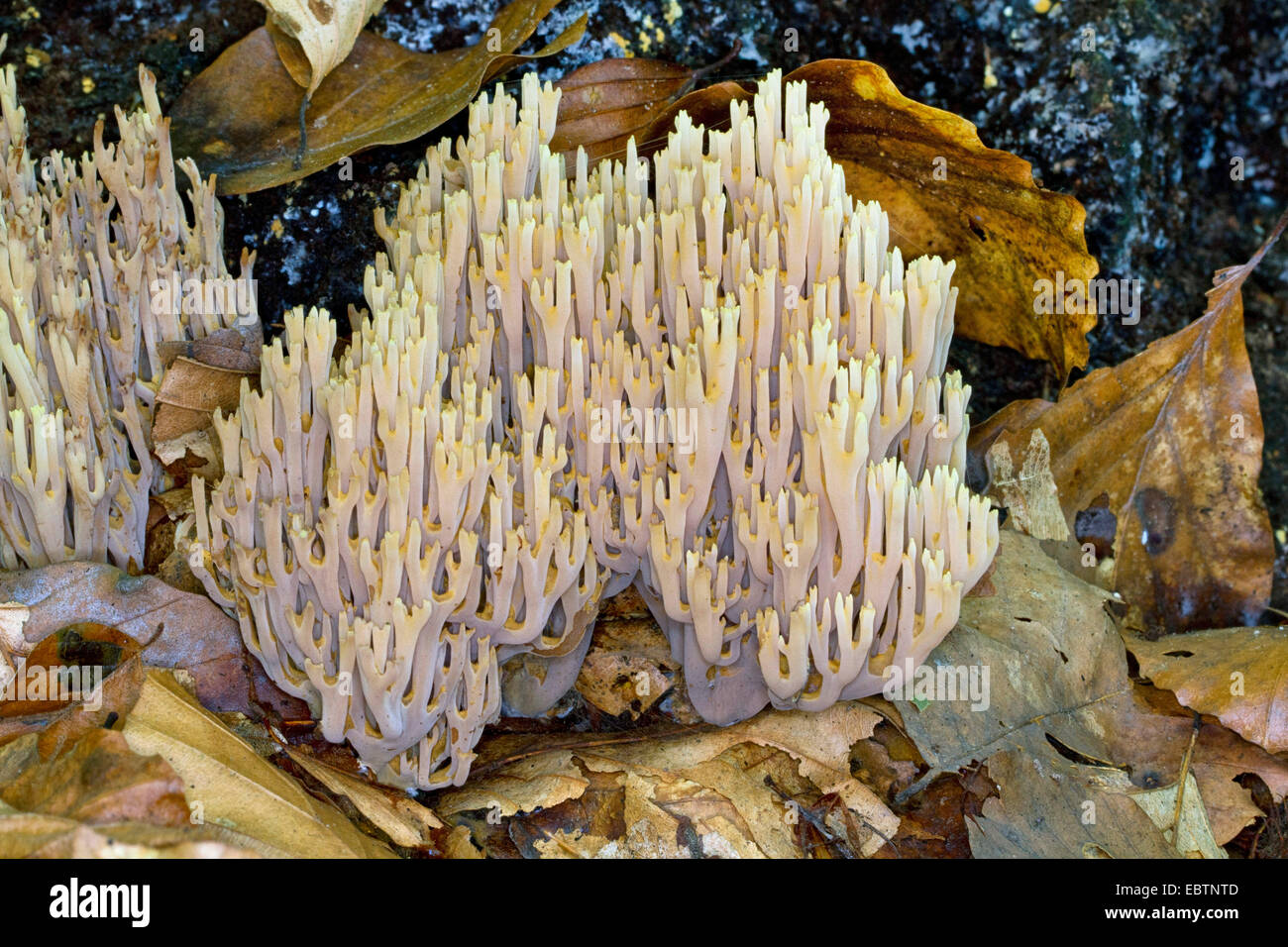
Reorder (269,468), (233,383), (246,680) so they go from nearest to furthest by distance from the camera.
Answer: (269,468)
(246,680)
(233,383)

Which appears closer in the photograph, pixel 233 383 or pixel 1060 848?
pixel 1060 848

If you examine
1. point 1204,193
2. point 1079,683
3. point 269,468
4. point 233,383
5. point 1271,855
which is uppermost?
point 1204,193

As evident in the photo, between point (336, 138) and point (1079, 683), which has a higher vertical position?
point (336, 138)

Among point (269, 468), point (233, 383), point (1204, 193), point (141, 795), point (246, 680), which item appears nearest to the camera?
point (141, 795)

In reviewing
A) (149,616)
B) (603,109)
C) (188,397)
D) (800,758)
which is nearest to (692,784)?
(800,758)

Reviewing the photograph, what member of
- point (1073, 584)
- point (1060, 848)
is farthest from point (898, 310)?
point (1060, 848)

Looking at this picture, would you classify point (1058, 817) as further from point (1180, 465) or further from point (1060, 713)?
point (1180, 465)

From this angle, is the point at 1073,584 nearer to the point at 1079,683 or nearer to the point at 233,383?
the point at 1079,683
